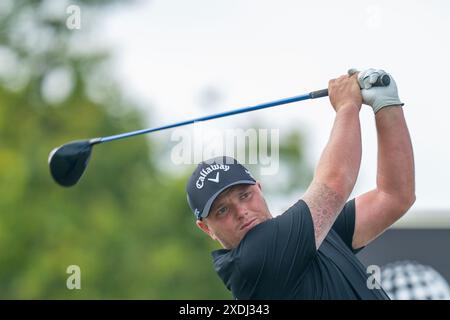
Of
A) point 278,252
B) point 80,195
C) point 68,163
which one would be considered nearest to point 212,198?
point 278,252

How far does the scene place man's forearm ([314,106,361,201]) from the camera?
5.49 meters

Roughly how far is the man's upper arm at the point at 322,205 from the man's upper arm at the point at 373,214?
1.95ft

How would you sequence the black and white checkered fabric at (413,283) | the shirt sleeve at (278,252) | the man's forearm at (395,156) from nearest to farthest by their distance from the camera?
the shirt sleeve at (278,252) → the man's forearm at (395,156) → the black and white checkered fabric at (413,283)

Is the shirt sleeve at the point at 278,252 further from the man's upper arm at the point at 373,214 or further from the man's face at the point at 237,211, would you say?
the man's upper arm at the point at 373,214

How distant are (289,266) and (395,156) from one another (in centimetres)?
78

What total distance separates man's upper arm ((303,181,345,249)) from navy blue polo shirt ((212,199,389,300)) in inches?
1.1

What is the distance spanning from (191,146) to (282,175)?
94.4 feet

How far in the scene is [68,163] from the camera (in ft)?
23.8

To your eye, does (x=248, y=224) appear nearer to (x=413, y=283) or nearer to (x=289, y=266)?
(x=289, y=266)

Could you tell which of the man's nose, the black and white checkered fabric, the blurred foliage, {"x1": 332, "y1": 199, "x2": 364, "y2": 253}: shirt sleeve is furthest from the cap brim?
the blurred foliage

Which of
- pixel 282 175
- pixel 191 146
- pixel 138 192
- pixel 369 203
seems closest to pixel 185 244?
pixel 138 192

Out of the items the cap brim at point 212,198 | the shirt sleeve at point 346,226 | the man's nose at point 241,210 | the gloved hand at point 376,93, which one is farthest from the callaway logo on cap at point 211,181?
the gloved hand at point 376,93

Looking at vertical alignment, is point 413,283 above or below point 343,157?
above

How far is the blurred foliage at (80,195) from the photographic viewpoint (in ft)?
69.6
